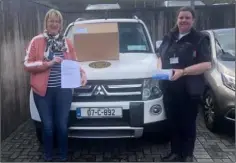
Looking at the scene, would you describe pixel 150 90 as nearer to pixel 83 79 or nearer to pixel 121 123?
pixel 121 123

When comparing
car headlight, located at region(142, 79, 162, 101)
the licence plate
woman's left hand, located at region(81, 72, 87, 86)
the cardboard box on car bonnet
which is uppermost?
the cardboard box on car bonnet

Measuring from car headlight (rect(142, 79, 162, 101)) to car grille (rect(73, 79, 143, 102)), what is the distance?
49mm

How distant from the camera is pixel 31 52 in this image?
3.50m

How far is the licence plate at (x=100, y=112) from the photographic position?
11.9ft

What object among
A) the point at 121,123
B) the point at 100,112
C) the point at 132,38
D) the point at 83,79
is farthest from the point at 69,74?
the point at 132,38

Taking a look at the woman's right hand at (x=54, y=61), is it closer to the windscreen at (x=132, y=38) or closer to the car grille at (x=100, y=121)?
the car grille at (x=100, y=121)

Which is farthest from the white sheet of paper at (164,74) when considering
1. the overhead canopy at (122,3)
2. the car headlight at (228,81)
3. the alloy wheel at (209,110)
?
the overhead canopy at (122,3)

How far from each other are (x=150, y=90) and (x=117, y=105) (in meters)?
0.45

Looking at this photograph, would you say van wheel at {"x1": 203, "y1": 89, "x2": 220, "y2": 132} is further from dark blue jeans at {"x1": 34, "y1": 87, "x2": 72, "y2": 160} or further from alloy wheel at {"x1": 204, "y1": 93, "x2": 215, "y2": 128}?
dark blue jeans at {"x1": 34, "y1": 87, "x2": 72, "y2": 160}

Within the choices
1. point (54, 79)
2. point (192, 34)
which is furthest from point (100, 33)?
point (192, 34)

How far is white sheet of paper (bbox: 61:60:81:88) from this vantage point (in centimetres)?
353

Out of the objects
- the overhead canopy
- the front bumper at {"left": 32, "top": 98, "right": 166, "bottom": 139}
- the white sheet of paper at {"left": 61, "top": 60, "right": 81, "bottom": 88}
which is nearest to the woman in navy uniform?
the front bumper at {"left": 32, "top": 98, "right": 166, "bottom": 139}

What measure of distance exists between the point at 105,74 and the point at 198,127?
7.14ft

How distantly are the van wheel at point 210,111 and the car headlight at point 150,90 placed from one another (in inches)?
43.9
